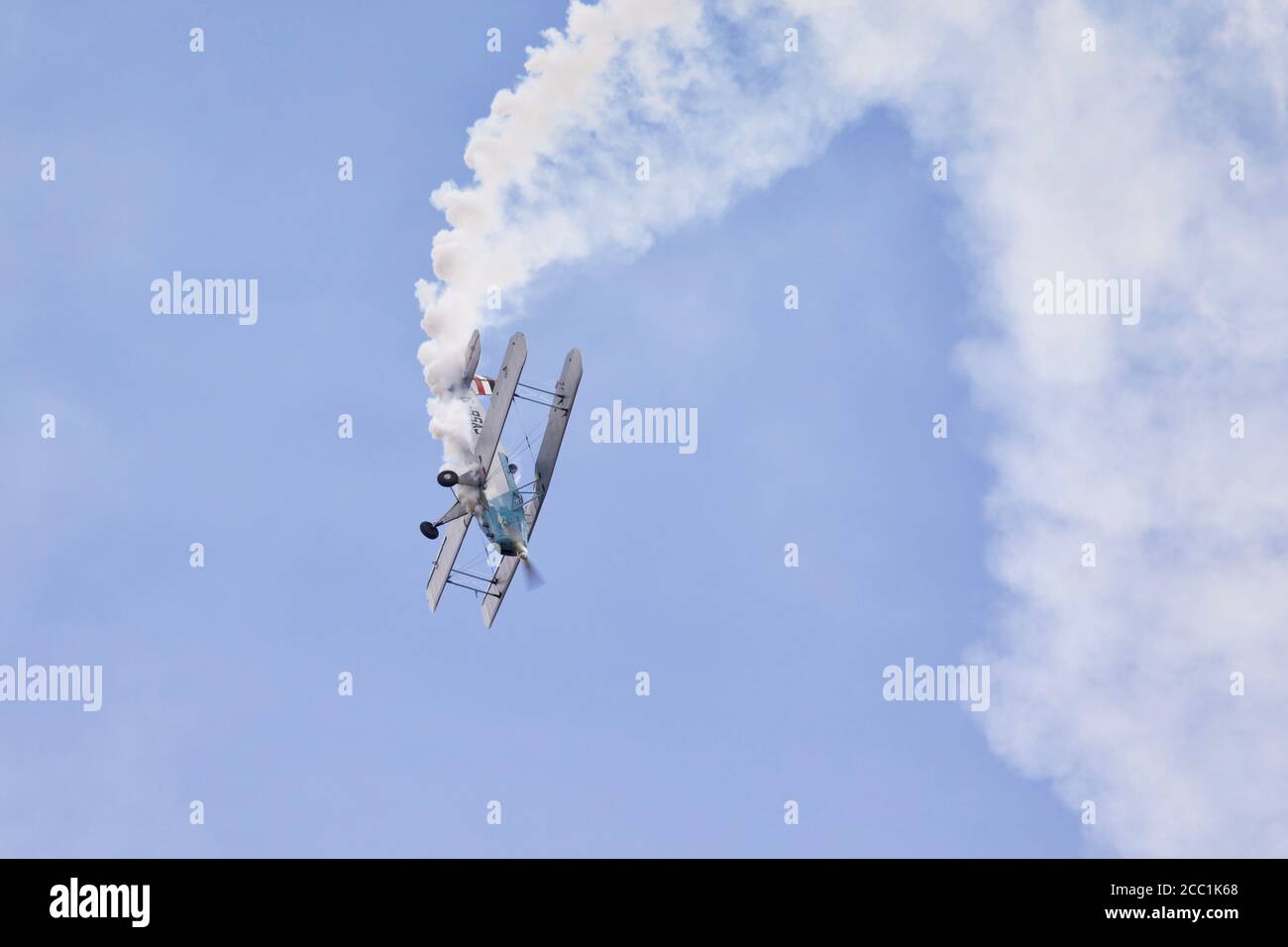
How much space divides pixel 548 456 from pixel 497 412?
3.00 metres

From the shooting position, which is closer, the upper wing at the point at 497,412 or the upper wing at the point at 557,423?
the upper wing at the point at 497,412

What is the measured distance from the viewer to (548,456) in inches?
2470

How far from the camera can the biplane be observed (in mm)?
60406

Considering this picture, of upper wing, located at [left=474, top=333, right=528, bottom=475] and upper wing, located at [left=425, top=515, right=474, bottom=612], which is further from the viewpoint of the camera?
upper wing, located at [left=425, top=515, right=474, bottom=612]

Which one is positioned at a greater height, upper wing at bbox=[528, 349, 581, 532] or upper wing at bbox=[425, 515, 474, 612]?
upper wing at bbox=[528, 349, 581, 532]

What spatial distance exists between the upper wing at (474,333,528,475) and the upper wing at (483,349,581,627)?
2.39 m

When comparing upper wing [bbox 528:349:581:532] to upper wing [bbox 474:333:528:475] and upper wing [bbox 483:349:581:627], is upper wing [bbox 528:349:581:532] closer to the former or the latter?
upper wing [bbox 483:349:581:627]

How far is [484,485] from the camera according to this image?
60594mm

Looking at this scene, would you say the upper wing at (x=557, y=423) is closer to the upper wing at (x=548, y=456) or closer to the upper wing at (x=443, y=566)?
the upper wing at (x=548, y=456)

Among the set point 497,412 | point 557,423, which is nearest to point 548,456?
point 557,423

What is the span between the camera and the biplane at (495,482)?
60.4 m

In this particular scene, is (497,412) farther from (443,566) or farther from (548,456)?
(443,566)

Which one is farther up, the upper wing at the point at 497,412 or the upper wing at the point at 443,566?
the upper wing at the point at 497,412
